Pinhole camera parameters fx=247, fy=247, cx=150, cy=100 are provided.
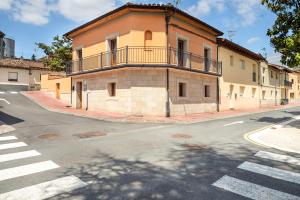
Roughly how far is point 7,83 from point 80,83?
20095mm

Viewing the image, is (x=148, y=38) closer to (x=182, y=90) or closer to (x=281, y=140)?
(x=182, y=90)

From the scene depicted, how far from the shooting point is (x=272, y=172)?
515 centimetres

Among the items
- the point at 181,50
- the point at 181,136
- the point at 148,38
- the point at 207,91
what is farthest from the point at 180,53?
the point at 181,136

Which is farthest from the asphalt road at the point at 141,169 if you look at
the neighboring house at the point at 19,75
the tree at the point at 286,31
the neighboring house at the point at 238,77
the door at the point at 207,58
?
the neighboring house at the point at 19,75

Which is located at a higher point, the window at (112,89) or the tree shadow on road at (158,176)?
the window at (112,89)

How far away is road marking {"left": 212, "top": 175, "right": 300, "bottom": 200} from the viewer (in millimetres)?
3908

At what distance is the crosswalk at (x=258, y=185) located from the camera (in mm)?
3969

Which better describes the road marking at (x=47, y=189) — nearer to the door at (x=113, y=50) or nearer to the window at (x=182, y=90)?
the door at (x=113, y=50)

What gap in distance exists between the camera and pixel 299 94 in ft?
184

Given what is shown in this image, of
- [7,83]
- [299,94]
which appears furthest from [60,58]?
[299,94]

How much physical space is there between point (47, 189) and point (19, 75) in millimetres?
37301

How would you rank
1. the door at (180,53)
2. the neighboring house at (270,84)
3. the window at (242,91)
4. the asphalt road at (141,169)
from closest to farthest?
the asphalt road at (141,169) → the door at (180,53) → the window at (242,91) → the neighboring house at (270,84)

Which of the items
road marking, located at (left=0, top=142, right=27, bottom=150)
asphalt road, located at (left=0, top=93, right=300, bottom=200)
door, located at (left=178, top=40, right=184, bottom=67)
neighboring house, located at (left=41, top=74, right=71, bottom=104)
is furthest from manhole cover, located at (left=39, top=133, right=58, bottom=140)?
neighboring house, located at (left=41, top=74, right=71, bottom=104)

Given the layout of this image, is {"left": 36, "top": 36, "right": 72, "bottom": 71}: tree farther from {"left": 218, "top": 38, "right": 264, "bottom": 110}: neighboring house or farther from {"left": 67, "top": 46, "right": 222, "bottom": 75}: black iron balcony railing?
{"left": 218, "top": 38, "right": 264, "bottom": 110}: neighboring house
